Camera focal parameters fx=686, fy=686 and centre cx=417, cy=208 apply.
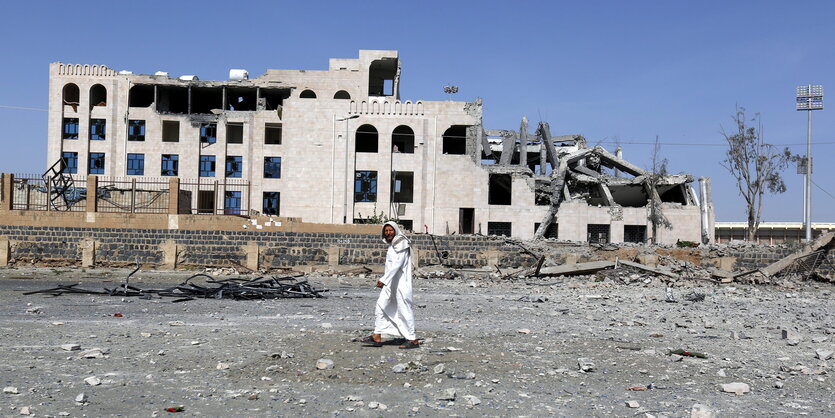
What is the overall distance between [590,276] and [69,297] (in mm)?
14417

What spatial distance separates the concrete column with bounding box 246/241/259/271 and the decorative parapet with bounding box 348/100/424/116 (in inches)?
621

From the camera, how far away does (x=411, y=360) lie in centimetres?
732

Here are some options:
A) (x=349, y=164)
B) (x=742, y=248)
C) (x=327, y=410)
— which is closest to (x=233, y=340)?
(x=327, y=410)

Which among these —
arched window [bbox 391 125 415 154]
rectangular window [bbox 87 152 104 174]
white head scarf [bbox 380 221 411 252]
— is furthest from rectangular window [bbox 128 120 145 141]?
white head scarf [bbox 380 221 411 252]

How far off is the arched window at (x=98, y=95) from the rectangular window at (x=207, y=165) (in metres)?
7.17

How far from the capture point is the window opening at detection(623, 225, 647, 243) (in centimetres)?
3931

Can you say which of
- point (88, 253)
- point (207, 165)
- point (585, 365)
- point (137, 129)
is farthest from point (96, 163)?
point (585, 365)

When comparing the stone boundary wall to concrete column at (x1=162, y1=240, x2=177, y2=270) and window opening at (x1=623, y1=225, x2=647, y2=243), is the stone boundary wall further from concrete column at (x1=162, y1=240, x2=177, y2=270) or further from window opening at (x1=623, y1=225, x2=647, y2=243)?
window opening at (x1=623, y1=225, x2=647, y2=243)

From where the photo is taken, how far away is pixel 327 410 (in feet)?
17.6

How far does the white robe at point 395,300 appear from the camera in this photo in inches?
320

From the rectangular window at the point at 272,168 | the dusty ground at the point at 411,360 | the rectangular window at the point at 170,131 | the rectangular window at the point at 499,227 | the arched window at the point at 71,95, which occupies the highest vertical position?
the arched window at the point at 71,95

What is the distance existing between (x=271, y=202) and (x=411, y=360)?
34.5 m

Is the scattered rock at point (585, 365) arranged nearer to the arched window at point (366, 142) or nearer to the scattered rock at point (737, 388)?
the scattered rock at point (737, 388)

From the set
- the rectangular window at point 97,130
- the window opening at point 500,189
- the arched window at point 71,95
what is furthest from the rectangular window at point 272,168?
the window opening at point 500,189
